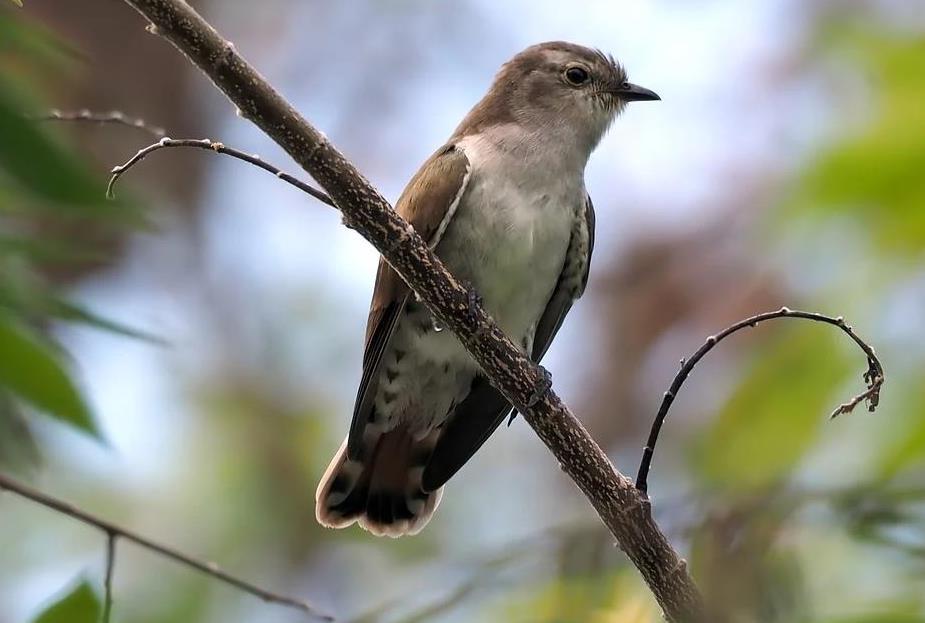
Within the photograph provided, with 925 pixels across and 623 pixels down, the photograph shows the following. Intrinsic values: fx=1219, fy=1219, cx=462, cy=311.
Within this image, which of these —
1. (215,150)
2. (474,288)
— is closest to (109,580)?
(215,150)

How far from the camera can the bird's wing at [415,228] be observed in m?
4.11

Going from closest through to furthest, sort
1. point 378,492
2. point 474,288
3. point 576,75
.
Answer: point 474,288
point 378,492
point 576,75

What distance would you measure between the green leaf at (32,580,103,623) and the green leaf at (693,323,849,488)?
1.82m

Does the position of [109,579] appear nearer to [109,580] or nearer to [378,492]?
[109,580]

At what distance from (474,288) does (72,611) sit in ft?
6.41

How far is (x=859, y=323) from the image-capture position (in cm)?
382

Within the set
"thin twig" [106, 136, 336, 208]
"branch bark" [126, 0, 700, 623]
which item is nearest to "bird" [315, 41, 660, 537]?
"branch bark" [126, 0, 700, 623]

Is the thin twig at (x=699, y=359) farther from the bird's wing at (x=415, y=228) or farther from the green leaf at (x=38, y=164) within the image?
the bird's wing at (x=415, y=228)

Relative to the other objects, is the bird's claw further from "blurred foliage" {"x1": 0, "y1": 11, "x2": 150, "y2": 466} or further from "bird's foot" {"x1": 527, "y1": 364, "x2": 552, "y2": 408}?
"blurred foliage" {"x1": 0, "y1": 11, "x2": 150, "y2": 466}

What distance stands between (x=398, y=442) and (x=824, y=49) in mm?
2225

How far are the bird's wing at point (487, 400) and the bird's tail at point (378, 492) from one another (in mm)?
104

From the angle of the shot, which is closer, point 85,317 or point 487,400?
point 85,317

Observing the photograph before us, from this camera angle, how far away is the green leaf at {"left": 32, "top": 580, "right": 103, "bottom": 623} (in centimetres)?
259

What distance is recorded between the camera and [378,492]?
470cm
